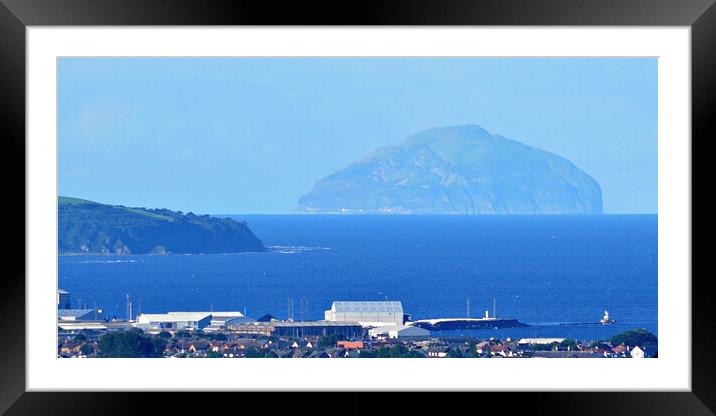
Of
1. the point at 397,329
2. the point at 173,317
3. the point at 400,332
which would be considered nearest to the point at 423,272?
the point at 173,317

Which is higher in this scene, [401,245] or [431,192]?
[431,192]

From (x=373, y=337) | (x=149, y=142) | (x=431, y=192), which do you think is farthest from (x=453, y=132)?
(x=373, y=337)

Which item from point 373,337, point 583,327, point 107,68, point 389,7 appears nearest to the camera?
point 389,7

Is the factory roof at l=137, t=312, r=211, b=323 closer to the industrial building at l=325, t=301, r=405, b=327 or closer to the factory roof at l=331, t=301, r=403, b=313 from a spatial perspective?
the industrial building at l=325, t=301, r=405, b=327

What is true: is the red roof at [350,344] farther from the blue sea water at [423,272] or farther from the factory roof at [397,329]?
the blue sea water at [423,272]

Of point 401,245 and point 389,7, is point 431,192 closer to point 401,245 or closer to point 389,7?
point 401,245

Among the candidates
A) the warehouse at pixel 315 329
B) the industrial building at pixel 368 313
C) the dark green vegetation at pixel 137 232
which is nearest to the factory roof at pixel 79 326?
the warehouse at pixel 315 329
